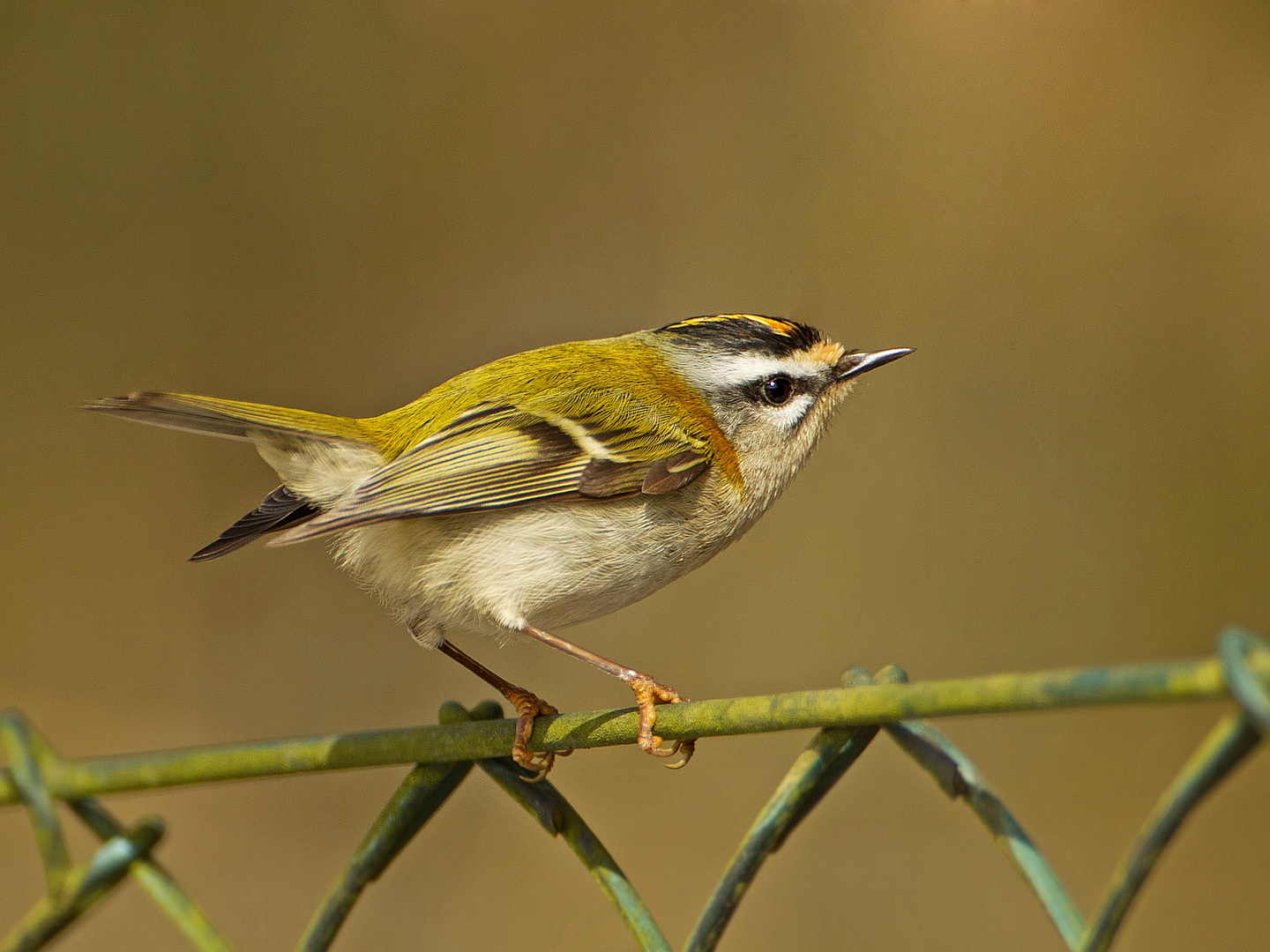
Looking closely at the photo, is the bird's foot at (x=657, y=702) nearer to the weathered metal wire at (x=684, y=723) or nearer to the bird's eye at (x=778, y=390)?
the weathered metal wire at (x=684, y=723)

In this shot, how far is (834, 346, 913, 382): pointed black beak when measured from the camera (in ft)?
5.11

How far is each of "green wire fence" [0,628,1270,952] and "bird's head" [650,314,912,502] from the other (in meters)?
0.72

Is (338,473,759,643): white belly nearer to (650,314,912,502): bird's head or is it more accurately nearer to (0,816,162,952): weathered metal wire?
(650,314,912,502): bird's head

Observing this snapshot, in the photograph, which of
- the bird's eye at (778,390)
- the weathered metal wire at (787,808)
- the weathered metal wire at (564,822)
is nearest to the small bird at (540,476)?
the bird's eye at (778,390)

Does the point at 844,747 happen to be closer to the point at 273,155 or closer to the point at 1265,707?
the point at 1265,707

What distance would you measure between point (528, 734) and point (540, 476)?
478mm

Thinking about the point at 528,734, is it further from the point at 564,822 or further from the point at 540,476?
the point at 540,476

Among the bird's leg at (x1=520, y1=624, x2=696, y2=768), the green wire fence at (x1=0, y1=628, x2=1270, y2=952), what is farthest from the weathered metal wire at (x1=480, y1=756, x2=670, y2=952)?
the bird's leg at (x1=520, y1=624, x2=696, y2=768)

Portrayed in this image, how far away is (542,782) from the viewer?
915mm

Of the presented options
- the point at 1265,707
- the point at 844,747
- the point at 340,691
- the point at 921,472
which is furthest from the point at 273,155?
the point at 1265,707

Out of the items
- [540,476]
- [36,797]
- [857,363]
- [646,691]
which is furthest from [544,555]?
[36,797]

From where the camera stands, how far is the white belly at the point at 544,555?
1363 millimetres

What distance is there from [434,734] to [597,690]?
173 cm

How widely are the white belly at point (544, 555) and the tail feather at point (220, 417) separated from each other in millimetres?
139
